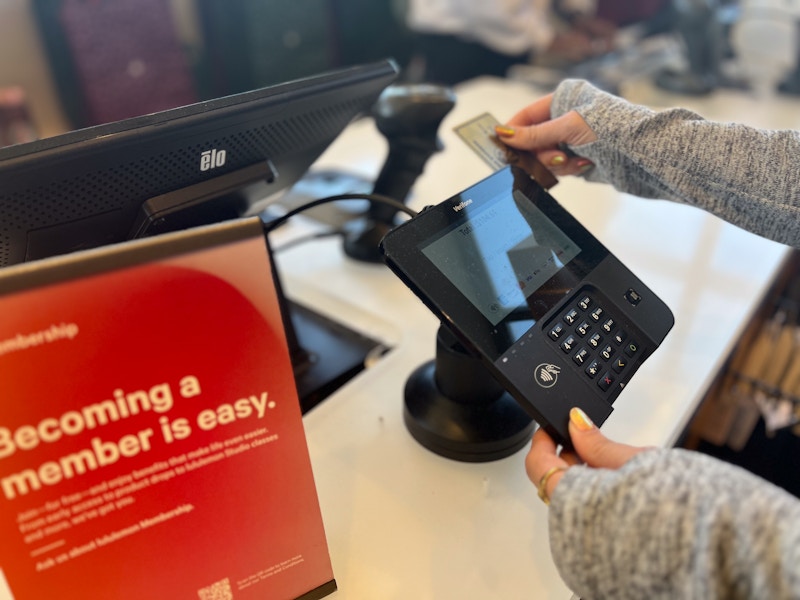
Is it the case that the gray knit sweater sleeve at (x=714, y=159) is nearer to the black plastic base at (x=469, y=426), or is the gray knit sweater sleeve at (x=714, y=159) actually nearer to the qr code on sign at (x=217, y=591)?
the black plastic base at (x=469, y=426)

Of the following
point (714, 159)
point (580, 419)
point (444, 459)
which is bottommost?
point (444, 459)

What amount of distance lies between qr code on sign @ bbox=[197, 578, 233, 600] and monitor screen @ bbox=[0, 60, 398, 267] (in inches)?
11.5

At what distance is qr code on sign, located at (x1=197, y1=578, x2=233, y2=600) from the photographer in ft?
1.48

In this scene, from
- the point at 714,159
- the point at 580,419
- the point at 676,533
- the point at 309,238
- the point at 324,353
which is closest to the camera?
the point at 676,533

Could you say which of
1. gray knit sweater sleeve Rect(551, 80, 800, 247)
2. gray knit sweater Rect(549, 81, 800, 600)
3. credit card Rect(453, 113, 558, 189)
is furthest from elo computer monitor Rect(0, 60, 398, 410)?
gray knit sweater Rect(549, 81, 800, 600)

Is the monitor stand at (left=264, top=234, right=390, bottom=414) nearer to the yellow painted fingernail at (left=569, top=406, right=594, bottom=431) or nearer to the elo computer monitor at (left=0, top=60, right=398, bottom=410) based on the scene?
the elo computer monitor at (left=0, top=60, right=398, bottom=410)

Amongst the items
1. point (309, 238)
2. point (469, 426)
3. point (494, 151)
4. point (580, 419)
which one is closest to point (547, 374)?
point (580, 419)

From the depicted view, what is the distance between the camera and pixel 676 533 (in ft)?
1.18

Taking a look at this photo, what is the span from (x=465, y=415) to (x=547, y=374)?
150 mm

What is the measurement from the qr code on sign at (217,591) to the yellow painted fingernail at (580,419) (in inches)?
11.0

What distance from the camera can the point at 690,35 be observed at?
1.69 m

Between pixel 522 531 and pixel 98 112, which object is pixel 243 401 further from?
pixel 98 112

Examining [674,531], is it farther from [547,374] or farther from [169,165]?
[169,165]

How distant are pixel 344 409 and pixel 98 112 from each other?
1763 millimetres
